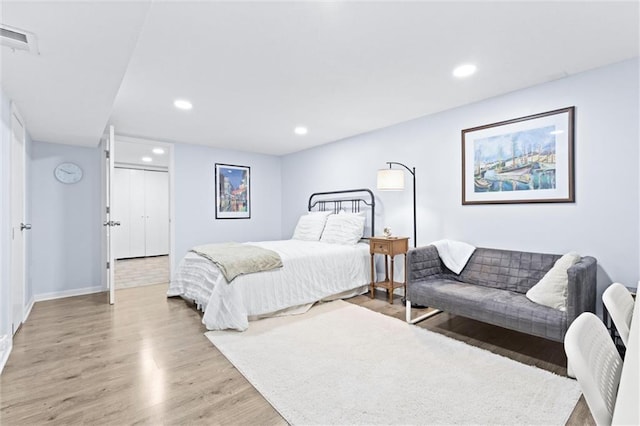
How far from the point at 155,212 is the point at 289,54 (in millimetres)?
7132

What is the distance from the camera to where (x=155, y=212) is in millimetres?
8102

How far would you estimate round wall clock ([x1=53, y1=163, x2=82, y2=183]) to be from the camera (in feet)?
13.8

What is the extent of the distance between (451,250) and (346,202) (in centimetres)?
199

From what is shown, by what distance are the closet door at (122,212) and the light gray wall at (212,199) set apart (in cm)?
340

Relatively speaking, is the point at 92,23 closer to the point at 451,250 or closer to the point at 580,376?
the point at 580,376

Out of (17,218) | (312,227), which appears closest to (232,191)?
(312,227)

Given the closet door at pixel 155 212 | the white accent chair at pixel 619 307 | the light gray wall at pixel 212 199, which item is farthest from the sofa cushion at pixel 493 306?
the closet door at pixel 155 212

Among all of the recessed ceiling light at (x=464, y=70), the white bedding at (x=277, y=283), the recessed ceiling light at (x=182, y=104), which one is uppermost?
the recessed ceiling light at (x=464, y=70)

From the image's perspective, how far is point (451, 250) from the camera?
332cm

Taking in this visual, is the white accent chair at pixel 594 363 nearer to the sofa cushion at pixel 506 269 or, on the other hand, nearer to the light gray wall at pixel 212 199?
the sofa cushion at pixel 506 269

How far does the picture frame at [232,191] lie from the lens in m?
5.57

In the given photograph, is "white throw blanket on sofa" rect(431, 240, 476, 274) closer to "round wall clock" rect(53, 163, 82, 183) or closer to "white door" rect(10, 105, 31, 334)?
"white door" rect(10, 105, 31, 334)

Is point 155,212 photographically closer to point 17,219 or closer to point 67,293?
point 67,293

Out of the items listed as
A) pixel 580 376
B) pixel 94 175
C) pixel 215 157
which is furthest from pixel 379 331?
pixel 94 175
